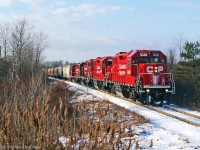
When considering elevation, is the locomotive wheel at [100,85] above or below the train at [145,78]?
below

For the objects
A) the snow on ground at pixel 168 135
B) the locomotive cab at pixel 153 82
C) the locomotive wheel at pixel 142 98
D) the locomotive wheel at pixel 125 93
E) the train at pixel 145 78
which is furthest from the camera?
the locomotive wheel at pixel 125 93

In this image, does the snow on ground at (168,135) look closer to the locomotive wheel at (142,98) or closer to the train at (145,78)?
the train at (145,78)

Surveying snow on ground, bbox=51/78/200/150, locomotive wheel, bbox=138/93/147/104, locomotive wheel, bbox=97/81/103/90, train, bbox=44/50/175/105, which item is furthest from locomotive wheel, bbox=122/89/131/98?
locomotive wheel, bbox=97/81/103/90

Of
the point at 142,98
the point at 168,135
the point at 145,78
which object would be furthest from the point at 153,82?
the point at 168,135

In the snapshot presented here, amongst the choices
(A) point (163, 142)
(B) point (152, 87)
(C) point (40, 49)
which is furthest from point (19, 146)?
(C) point (40, 49)

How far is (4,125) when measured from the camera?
4457 mm

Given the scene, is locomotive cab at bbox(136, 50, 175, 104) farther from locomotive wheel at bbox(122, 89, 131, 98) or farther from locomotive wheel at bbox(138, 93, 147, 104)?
locomotive wheel at bbox(122, 89, 131, 98)

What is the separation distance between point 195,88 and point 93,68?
40.0 ft

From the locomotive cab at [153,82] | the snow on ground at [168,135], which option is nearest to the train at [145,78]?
the locomotive cab at [153,82]

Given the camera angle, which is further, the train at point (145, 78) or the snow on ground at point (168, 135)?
the train at point (145, 78)

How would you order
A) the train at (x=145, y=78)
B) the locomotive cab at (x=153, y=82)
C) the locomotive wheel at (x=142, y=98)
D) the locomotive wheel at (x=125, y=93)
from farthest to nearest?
1. the locomotive wheel at (x=125, y=93)
2. the locomotive wheel at (x=142, y=98)
3. the train at (x=145, y=78)
4. the locomotive cab at (x=153, y=82)

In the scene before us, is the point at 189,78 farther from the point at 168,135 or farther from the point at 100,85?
the point at 168,135

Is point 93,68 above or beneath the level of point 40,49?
beneath

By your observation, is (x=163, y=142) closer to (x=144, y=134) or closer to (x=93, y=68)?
(x=144, y=134)
